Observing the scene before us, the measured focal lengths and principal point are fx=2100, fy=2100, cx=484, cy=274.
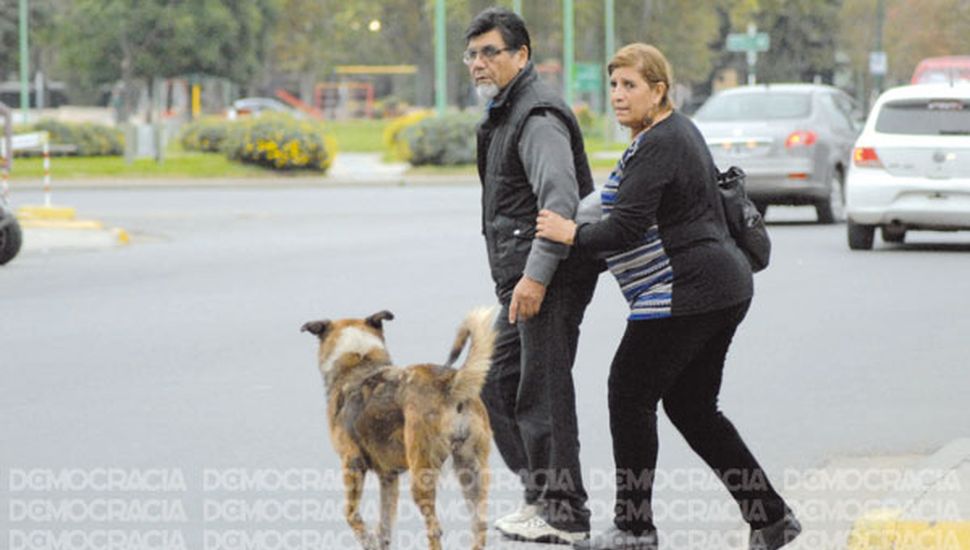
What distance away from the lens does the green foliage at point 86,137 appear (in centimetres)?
4762

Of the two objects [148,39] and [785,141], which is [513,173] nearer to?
[785,141]

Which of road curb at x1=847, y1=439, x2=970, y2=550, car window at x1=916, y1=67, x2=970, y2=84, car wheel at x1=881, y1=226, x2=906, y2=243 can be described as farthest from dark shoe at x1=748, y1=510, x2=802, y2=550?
car window at x1=916, y1=67, x2=970, y2=84

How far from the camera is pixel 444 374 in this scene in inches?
253

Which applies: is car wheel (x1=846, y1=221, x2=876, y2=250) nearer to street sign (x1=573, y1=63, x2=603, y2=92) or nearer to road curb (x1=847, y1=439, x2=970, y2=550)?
road curb (x1=847, y1=439, x2=970, y2=550)

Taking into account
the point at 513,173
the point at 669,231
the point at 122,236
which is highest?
the point at 513,173

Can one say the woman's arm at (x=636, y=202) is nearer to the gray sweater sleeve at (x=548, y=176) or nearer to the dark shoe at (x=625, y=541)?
the gray sweater sleeve at (x=548, y=176)

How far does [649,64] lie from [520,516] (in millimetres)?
1707

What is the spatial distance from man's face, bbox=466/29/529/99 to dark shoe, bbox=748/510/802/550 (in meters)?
1.67

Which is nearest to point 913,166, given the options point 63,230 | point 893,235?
point 893,235

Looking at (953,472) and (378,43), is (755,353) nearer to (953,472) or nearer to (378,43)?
(953,472)

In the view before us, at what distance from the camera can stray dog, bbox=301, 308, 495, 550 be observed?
6371 millimetres

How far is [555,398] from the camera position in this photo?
6.92m

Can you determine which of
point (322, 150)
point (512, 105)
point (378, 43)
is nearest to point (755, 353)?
point (512, 105)

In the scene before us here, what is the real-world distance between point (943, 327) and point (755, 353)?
191 cm
